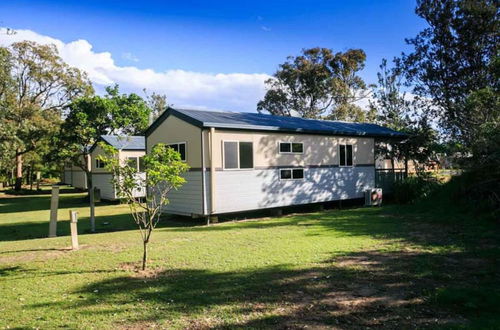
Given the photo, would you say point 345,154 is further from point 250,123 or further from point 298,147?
point 250,123

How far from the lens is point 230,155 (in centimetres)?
1155

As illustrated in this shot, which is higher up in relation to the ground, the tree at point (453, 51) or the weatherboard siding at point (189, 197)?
the tree at point (453, 51)

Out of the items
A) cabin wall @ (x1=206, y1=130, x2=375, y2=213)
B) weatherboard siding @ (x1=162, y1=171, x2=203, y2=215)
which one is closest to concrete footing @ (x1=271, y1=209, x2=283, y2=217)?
cabin wall @ (x1=206, y1=130, x2=375, y2=213)

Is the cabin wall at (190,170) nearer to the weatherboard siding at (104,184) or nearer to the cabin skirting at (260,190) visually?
the cabin skirting at (260,190)

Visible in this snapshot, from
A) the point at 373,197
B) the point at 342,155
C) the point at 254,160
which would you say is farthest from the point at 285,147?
the point at 373,197

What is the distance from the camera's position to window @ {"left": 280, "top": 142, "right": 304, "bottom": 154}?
12.9 metres

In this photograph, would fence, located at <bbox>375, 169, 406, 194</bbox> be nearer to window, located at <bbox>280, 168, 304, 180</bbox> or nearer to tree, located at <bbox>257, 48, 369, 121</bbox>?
window, located at <bbox>280, 168, 304, 180</bbox>

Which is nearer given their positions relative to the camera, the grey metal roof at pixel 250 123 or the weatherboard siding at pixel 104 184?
the grey metal roof at pixel 250 123

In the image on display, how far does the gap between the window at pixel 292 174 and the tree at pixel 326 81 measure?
19.5m

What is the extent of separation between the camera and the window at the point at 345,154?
1477 centimetres

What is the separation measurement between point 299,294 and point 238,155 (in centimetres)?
739

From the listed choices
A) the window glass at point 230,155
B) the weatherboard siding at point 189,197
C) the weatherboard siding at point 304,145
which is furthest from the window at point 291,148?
the weatherboard siding at point 189,197

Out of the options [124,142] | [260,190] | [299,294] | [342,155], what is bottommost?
[299,294]

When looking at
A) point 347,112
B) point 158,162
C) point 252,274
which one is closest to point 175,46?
point 158,162
